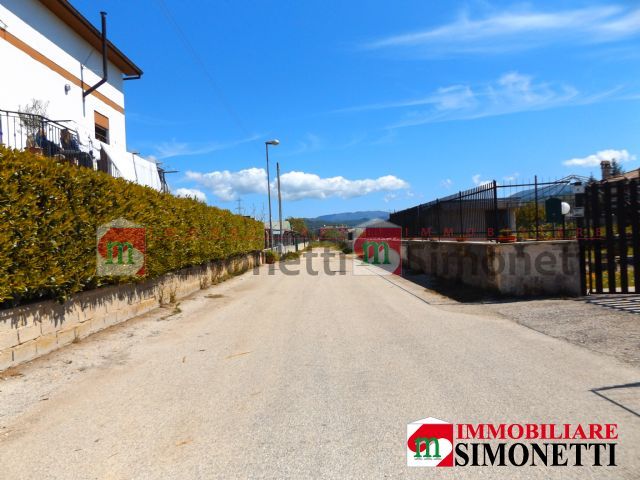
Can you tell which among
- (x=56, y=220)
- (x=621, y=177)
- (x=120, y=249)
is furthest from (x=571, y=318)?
(x=56, y=220)

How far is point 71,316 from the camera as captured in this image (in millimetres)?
7422

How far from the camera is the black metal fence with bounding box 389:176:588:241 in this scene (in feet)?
38.9

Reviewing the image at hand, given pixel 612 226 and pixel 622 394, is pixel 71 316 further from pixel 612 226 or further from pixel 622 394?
pixel 612 226

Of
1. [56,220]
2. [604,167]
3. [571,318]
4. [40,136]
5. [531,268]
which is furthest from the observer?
[604,167]

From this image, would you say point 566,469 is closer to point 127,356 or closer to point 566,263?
point 127,356

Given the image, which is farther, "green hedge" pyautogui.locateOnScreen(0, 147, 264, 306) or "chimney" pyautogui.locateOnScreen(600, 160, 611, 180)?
"chimney" pyautogui.locateOnScreen(600, 160, 611, 180)

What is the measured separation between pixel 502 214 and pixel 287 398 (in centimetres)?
1083

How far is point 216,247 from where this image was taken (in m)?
17.5

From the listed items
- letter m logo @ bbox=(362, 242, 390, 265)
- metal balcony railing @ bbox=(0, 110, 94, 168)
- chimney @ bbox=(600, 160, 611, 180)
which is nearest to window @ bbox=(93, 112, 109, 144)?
metal balcony railing @ bbox=(0, 110, 94, 168)

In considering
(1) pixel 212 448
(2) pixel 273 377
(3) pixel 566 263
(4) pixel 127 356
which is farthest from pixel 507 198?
(1) pixel 212 448

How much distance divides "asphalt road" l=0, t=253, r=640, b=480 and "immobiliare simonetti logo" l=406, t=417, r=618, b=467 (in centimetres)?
9

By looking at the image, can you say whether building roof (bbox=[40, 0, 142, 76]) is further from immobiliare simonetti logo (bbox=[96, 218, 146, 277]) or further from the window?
immobiliare simonetti logo (bbox=[96, 218, 146, 277])

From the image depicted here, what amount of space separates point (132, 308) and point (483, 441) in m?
8.05

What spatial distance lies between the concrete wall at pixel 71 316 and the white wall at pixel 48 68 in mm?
4724
